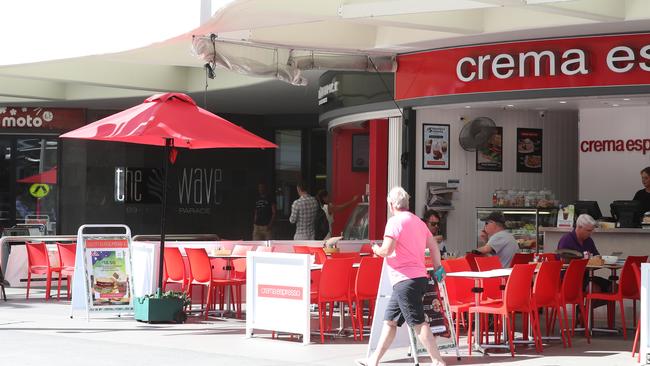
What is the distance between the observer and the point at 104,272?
13.1m

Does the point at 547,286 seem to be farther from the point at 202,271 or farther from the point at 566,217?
the point at 202,271

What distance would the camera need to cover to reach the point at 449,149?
16781 mm

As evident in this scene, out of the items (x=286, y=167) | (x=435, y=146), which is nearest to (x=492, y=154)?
(x=435, y=146)

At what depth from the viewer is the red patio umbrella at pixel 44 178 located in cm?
2556

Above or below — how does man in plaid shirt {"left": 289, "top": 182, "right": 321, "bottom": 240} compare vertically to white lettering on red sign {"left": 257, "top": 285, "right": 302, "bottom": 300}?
above

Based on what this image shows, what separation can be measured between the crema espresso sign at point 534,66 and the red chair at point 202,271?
4.54 metres

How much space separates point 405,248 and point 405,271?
0.62 ft

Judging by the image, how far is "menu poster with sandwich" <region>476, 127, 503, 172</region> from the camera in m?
16.9

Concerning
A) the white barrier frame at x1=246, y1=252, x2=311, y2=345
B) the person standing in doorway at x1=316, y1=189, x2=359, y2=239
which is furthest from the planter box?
the person standing in doorway at x1=316, y1=189, x2=359, y2=239

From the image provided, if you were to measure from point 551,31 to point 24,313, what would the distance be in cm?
785

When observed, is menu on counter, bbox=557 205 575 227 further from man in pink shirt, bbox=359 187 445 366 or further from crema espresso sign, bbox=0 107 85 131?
crema espresso sign, bbox=0 107 85 131

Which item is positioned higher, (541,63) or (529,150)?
(541,63)

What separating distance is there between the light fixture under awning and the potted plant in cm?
326

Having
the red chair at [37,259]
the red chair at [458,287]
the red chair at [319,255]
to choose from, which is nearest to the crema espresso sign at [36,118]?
the red chair at [37,259]
